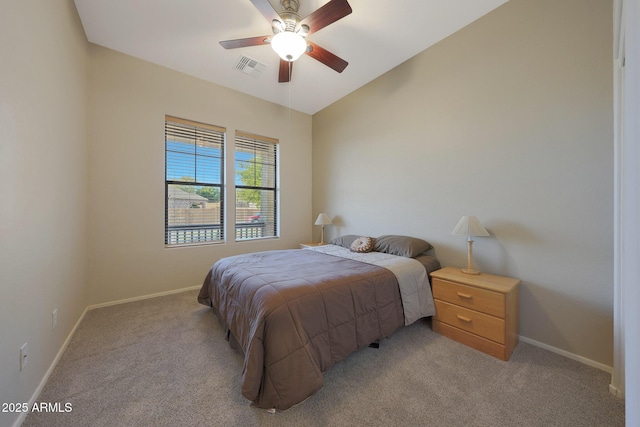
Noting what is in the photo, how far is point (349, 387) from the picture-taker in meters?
1.53

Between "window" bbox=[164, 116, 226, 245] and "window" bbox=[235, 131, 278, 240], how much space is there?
0.96 feet

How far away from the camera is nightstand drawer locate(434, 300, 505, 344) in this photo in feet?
5.99

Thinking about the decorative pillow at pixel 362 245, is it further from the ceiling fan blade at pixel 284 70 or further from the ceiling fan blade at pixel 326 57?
the ceiling fan blade at pixel 284 70

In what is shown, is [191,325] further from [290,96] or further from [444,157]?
[290,96]

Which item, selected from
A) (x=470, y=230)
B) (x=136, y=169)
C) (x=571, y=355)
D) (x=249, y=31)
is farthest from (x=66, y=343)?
(x=571, y=355)

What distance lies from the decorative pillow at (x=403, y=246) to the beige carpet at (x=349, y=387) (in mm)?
865

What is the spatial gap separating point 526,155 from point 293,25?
2.44m

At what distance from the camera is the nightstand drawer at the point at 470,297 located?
1827mm

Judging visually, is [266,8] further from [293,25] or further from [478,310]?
[478,310]

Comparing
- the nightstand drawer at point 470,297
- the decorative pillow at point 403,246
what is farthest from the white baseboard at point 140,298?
the nightstand drawer at point 470,297

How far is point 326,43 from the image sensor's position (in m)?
2.64

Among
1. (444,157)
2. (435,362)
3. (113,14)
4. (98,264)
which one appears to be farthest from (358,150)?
(98,264)

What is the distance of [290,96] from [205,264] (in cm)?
303

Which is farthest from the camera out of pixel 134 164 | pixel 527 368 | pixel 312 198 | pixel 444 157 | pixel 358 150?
pixel 312 198
